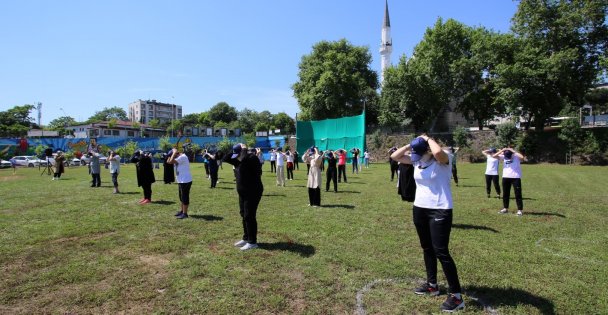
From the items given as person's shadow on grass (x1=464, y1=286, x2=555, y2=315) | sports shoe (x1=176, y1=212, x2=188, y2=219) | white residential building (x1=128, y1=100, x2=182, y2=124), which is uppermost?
white residential building (x1=128, y1=100, x2=182, y2=124)

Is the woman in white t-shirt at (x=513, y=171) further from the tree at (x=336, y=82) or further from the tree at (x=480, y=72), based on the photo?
the tree at (x=336, y=82)

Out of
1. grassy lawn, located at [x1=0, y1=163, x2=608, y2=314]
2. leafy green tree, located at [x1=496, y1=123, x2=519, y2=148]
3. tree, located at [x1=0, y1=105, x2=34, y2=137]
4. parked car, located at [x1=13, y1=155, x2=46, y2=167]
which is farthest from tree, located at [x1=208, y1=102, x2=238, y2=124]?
grassy lawn, located at [x1=0, y1=163, x2=608, y2=314]

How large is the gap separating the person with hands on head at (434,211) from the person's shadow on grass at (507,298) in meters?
0.47

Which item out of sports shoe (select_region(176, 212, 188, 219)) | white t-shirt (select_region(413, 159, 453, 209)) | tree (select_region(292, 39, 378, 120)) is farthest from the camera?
tree (select_region(292, 39, 378, 120))

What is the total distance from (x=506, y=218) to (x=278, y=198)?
721cm

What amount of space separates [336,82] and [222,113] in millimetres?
67860

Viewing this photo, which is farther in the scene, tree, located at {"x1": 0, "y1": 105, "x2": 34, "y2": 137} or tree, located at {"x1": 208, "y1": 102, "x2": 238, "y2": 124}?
tree, located at {"x1": 208, "y1": 102, "x2": 238, "y2": 124}

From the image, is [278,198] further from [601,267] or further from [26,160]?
[26,160]

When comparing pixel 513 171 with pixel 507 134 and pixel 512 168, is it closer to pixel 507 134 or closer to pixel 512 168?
pixel 512 168

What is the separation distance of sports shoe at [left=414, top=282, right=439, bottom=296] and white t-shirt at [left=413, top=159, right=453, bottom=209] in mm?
1114

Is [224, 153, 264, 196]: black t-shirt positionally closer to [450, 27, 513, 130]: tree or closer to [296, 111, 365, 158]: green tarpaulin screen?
[296, 111, 365, 158]: green tarpaulin screen

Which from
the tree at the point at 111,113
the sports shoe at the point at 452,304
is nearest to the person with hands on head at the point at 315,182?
the sports shoe at the point at 452,304

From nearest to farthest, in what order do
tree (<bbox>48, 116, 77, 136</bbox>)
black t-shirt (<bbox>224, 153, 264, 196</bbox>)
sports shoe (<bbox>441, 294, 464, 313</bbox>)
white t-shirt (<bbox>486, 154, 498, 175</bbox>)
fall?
sports shoe (<bbox>441, 294, 464, 313</bbox>) < black t-shirt (<bbox>224, 153, 264, 196</bbox>) < white t-shirt (<bbox>486, 154, 498, 175</bbox>) < tree (<bbox>48, 116, 77, 136</bbox>)

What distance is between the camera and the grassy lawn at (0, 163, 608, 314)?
4.67 metres
